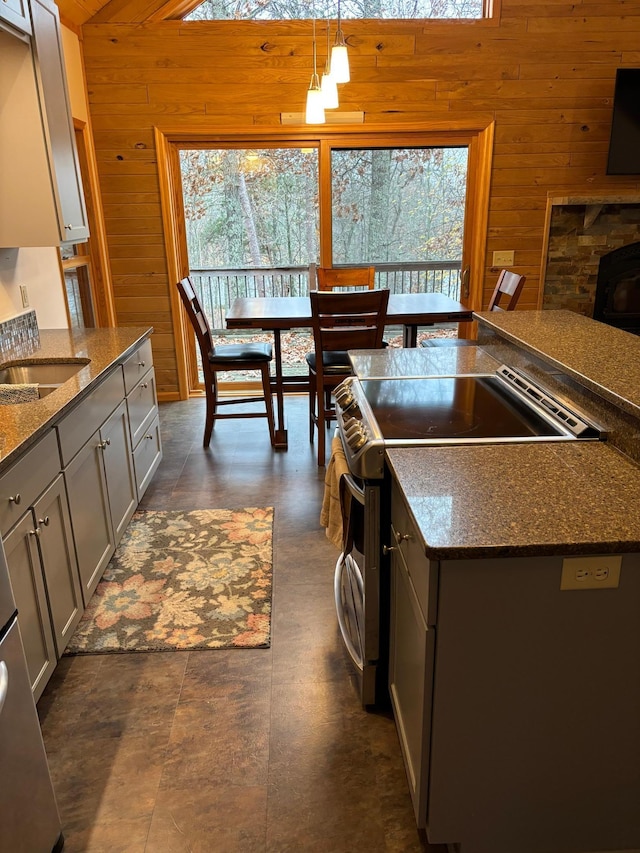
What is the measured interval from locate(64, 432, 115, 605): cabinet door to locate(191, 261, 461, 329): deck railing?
2811 mm

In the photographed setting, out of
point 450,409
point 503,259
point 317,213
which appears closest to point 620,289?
point 503,259

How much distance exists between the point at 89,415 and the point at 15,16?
5.21 ft

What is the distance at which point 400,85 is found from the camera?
14.4 feet

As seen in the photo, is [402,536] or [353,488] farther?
[353,488]

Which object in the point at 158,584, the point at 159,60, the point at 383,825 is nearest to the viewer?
the point at 383,825

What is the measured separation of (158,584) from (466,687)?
5.50ft

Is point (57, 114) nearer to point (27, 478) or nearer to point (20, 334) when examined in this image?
point (20, 334)

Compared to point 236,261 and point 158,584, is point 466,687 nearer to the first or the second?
point 158,584

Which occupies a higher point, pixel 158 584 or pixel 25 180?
pixel 25 180

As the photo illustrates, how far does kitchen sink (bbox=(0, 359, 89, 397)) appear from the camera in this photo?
265cm

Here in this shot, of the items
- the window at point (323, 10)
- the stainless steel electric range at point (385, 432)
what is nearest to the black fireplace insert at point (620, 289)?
the window at point (323, 10)

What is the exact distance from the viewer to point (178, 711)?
1.92m

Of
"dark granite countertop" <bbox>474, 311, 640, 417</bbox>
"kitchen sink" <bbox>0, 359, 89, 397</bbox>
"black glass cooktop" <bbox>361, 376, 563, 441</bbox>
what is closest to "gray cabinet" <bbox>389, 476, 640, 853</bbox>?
"black glass cooktop" <bbox>361, 376, 563, 441</bbox>

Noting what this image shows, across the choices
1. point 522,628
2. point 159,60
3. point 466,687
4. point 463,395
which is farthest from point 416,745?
point 159,60
